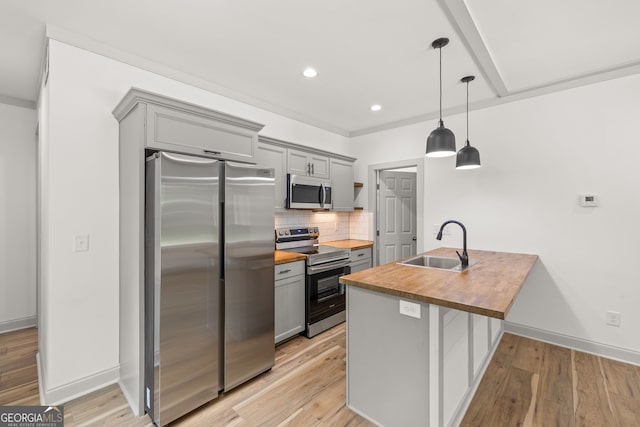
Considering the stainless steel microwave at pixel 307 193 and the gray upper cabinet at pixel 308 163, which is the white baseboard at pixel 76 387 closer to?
the stainless steel microwave at pixel 307 193

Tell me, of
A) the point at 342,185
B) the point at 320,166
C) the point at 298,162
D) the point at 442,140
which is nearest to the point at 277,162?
the point at 298,162

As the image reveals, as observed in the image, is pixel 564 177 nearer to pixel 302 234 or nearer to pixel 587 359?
pixel 587 359

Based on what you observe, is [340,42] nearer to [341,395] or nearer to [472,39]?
[472,39]

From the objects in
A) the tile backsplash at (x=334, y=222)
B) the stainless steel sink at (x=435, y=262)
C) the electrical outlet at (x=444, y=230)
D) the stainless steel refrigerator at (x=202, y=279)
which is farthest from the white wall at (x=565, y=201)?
the stainless steel refrigerator at (x=202, y=279)

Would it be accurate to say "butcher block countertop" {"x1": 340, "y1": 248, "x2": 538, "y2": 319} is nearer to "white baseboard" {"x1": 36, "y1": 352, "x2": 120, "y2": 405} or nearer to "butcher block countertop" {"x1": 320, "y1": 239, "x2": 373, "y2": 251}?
"butcher block countertop" {"x1": 320, "y1": 239, "x2": 373, "y2": 251}

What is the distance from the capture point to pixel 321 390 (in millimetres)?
2242

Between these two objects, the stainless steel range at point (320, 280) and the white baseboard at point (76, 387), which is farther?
the stainless steel range at point (320, 280)

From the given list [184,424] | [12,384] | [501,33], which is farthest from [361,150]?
[12,384]

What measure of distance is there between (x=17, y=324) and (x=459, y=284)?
15.8 ft

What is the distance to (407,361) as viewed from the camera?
170 cm

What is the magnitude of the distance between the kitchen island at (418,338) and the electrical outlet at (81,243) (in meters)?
2.06

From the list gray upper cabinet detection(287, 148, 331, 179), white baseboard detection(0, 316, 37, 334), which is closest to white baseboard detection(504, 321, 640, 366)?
gray upper cabinet detection(287, 148, 331, 179)

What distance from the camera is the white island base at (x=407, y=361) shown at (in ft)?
5.21

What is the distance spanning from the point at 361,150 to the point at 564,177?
265 centimetres
